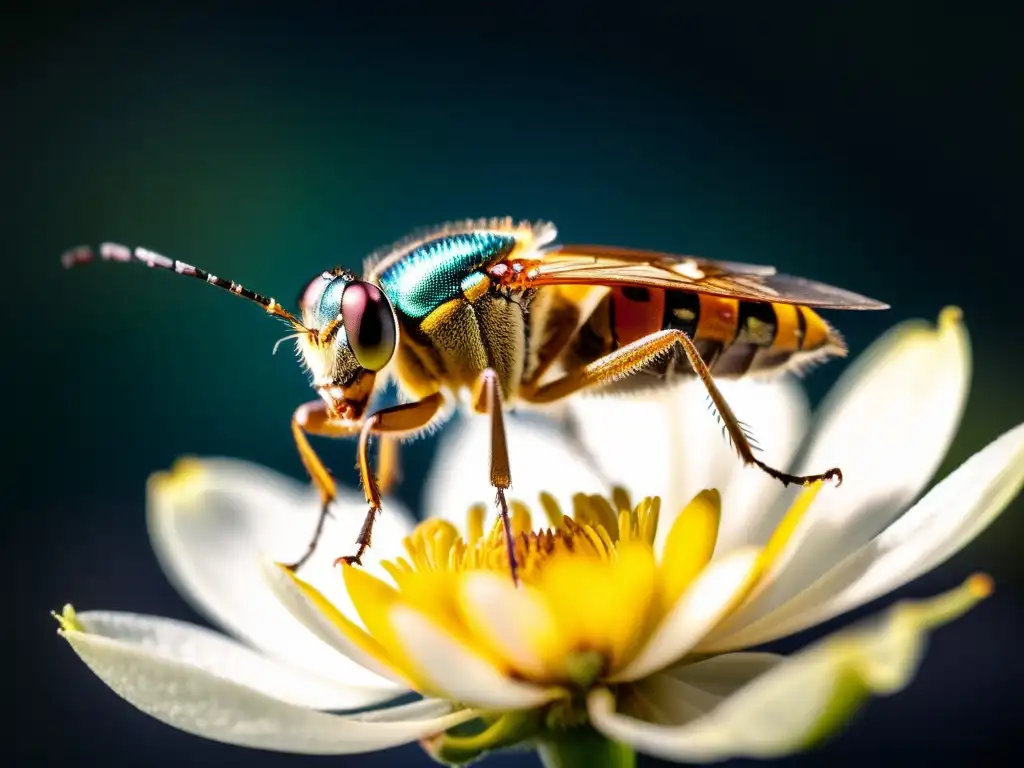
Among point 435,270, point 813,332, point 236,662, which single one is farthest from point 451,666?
point 813,332

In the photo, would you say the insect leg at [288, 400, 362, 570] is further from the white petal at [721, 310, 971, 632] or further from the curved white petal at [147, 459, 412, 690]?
the white petal at [721, 310, 971, 632]

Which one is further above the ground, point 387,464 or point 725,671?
point 387,464

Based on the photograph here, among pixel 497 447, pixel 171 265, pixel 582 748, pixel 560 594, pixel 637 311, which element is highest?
pixel 171 265

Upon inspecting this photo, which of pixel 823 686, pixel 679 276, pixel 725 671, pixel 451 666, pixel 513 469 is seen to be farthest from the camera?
pixel 513 469

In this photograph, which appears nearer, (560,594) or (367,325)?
(560,594)

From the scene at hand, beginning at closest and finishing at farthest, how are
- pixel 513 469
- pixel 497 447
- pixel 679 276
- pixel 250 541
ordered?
pixel 497 447 < pixel 679 276 < pixel 250 541 < pixel 513 469

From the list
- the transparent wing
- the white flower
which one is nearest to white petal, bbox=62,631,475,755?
the white flower

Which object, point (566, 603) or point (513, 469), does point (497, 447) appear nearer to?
point (566, 603)

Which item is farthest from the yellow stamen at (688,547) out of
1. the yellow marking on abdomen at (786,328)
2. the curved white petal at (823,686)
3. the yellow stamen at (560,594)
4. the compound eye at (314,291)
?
the compound eye at (314,291)
